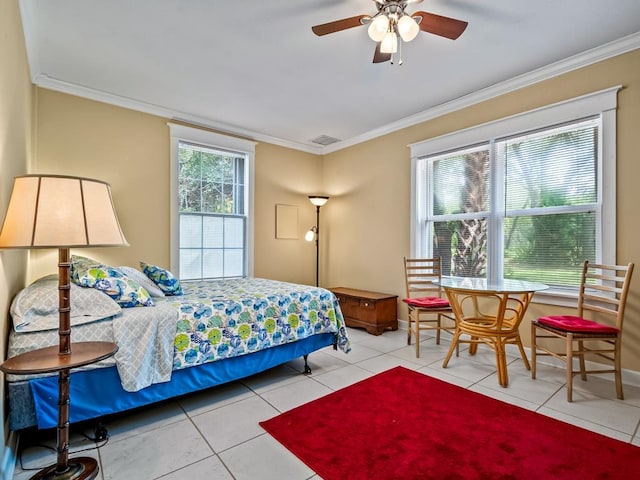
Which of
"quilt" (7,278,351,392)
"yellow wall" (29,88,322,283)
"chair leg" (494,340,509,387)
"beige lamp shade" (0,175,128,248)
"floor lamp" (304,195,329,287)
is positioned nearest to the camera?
"beige lamp shade" (0,175,128,248)

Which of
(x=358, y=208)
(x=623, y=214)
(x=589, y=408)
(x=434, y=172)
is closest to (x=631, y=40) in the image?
(x=623, y=214)

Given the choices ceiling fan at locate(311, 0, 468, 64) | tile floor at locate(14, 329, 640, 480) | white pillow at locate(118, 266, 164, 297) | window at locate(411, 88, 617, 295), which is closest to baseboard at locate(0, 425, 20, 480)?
tile floor at locate(14, 329, 640, 480)

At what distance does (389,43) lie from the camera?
2096 mm

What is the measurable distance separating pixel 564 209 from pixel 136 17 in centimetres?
381

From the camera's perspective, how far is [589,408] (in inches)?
86.4

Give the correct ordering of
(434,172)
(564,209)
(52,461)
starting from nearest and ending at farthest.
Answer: (52,461) → (564,209) → (434,172)

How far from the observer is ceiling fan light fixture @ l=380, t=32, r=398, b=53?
2053 mm

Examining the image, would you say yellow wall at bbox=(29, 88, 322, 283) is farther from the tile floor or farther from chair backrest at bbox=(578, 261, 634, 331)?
chair backrest at bbox=(578, 261, 634, 331)

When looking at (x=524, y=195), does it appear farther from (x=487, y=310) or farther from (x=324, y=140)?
(x=324, y=140)

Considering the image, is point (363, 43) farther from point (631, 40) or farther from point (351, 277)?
point (351, 277)

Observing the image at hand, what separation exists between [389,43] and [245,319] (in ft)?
6.99

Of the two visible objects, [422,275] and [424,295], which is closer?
[422,275]

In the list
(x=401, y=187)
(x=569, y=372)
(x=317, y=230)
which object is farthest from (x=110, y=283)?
(x=317, y=230)

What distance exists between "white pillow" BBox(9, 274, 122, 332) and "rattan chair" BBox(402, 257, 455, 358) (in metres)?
2.68
